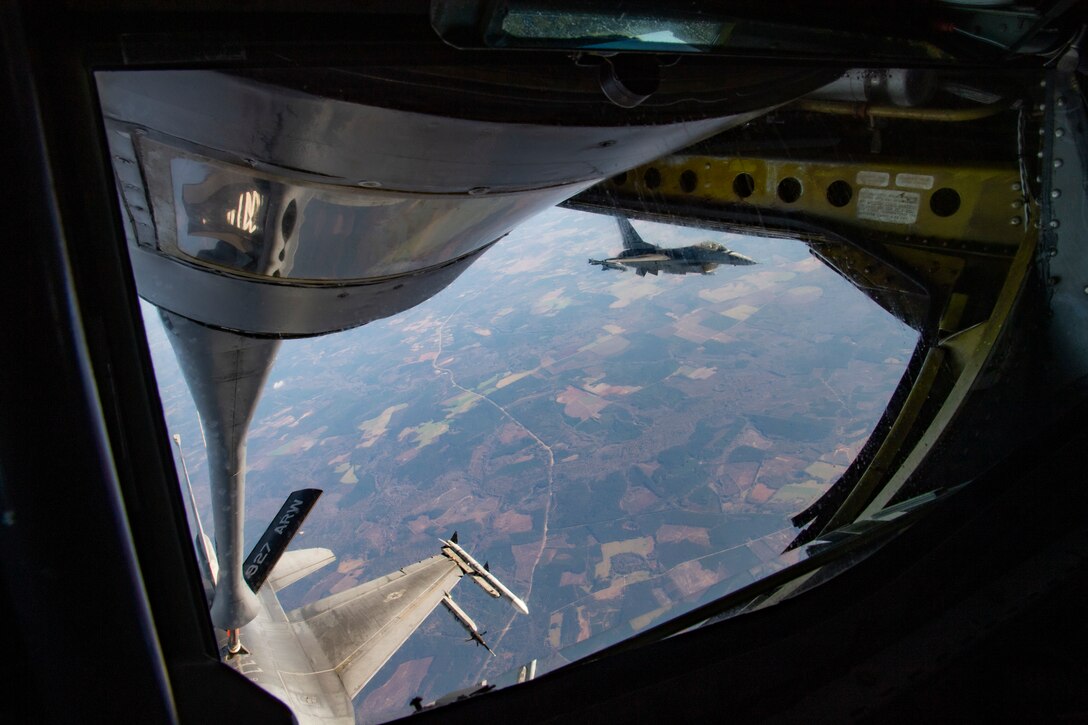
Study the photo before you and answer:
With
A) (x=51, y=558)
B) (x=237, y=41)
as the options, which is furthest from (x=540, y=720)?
(x=237, y=41)

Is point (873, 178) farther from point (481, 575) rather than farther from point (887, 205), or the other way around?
point (481, 575)

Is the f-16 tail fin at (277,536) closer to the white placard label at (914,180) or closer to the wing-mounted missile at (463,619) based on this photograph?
the wing-mounted missile at (463,619)

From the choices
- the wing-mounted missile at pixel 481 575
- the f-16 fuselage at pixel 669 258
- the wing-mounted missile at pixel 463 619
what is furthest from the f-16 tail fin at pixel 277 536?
the f-16 fuselage at pixel 669 258

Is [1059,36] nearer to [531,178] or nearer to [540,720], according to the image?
[531,178]

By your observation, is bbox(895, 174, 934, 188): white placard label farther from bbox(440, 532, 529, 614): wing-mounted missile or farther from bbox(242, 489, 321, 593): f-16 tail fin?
bbox(440, 532, 529, 614): wing-mounted missile

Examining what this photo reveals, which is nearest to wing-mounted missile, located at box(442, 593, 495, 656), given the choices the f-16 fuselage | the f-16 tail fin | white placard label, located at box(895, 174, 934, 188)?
the f-16 tail fin

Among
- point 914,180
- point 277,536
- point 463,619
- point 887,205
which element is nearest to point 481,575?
point 463,619
